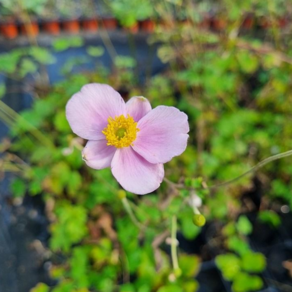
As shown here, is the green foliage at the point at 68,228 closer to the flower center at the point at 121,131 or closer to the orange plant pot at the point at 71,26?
the flower center at the point at 121,131

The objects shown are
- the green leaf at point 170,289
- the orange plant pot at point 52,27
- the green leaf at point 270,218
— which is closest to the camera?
the green leaf at point 170,289

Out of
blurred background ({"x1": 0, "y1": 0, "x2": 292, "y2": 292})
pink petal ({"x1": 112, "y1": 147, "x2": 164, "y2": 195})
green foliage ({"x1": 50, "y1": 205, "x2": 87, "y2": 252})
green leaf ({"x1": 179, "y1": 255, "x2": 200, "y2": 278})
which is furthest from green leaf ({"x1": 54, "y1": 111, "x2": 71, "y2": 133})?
pink petal ({"x1": 112, "y1": 147, "x2": 164, "y2": 195})

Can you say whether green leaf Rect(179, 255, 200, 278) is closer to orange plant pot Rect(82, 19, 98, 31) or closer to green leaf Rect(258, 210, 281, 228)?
green leaf Rect(258, 210, 281, 228)

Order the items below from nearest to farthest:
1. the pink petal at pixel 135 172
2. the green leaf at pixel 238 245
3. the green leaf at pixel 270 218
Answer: the pink petal at pixel 135 172 < the green leaf at pixel 238 245 < the green leaf at pixel 270 218

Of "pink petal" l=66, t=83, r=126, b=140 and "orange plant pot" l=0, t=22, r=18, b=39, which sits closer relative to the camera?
"pink petal" l=66, t=83, r=126, b=140

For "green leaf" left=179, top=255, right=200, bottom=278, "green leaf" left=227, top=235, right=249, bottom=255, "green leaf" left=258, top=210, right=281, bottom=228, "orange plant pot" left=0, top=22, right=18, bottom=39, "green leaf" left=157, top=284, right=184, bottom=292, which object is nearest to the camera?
"green leaf" left=157, top=284, right=184, bottom=292

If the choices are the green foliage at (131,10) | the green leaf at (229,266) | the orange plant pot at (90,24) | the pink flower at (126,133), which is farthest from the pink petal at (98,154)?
the orange plant pot at (90,24)

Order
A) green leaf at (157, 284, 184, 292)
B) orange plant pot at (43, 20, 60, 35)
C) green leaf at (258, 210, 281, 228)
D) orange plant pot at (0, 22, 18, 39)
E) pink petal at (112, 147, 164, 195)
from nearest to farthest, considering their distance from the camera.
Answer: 1. pink petal at (112, 147, 164, 195)
2. green leaf at (157, 284, 184, 292)
3. green leaf at (258, 210, 281, 228)
4. orange plant pot at (0, 22, 18, 39)
5. orange plant pot at (43, 20, 60, 35)
